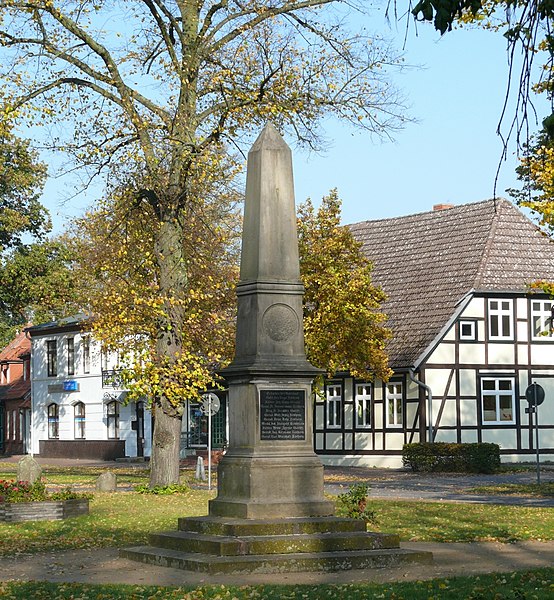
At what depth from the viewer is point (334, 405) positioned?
162ft

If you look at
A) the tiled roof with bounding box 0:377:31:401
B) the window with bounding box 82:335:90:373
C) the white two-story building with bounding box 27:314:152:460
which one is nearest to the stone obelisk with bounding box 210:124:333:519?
the white two-story building with bounding box 27:314:152:460

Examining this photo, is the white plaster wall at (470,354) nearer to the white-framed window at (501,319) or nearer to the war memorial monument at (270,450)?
the white-framed window at (501,319)

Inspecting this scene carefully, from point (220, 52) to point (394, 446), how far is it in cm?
2170

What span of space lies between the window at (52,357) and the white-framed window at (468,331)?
25.8m

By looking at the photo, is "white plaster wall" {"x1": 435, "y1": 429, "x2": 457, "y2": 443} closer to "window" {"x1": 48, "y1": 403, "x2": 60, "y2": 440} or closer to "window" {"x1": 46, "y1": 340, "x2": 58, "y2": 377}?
"window" {"x1": 48, "y1": 403, "x2": 60, "y2": 440}

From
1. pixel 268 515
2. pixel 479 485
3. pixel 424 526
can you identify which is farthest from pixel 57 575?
pixel 479 485

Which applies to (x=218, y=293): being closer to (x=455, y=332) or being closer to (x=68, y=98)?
(x=455, y=332)

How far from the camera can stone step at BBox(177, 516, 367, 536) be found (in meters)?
14.8

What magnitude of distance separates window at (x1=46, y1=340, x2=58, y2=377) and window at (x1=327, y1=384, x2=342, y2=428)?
19.7 m

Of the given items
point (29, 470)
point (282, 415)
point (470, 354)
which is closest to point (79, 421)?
point (470, 354)

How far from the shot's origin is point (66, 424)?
6284 centimetres

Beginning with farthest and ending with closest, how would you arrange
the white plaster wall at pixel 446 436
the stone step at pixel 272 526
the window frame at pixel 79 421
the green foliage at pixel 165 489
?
the window frame at pixel 79 421
the white plaster wall at pixel 446 436
the green foliage at pixel 165 489
the stone step at pixel 272 526

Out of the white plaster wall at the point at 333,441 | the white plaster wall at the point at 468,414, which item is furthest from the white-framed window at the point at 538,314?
the white plaster wall at the point at 333,441

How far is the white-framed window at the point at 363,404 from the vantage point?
47.6 metres
